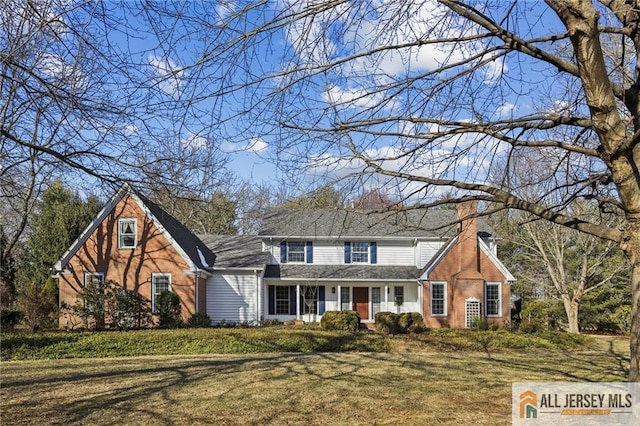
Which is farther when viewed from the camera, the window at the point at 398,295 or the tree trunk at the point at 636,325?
the window at the point at 398,295

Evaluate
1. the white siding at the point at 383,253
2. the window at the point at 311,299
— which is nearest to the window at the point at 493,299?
the white siding at the point at 383,253

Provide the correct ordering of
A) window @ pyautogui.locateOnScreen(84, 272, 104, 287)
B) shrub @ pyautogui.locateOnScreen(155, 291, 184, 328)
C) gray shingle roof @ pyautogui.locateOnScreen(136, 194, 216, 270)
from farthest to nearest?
1. gray shingle roof @ pyautogui.locateOnScreen(136, 194, 216, 270)
2. window @ pyautogui.locateOnScreen(84, 272, 104, 287)
3. shrub @ pyautogui.locateOnScreen(155, 291, 184, 328)

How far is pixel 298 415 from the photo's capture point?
295 inches

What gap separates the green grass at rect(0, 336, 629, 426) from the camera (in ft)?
24.5

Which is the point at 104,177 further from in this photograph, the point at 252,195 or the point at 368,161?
the point at 252,195

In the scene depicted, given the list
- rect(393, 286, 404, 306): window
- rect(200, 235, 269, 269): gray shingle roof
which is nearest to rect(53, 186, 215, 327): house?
rect(200, 235, 269, 269): gray shingle roof

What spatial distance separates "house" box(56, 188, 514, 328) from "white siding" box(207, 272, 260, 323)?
0.05m

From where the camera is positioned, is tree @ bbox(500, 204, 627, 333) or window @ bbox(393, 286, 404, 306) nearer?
tree @ bbox(500, 204, 627, 333)

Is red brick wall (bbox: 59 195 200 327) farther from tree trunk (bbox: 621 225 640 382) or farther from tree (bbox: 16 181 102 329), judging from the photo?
tree trunk (bbox: 621 225 640 382)

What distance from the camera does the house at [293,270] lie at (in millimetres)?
23828

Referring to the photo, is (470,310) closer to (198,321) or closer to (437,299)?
(437,299)

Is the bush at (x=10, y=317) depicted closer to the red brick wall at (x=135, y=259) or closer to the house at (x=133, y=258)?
Answer: the house at (x=133, y=258)

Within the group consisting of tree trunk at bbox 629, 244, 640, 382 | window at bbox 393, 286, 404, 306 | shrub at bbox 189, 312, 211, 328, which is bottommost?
shrub at bbox 189, 312, 211, 328

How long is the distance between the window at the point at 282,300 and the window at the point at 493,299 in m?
10.6
